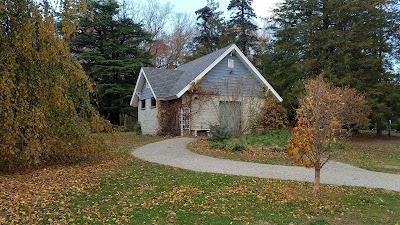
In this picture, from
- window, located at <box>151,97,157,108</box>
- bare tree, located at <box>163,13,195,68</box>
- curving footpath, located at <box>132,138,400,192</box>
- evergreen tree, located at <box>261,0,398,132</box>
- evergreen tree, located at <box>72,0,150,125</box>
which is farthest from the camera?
bare tree, located at <box>163,13,195,68</box>

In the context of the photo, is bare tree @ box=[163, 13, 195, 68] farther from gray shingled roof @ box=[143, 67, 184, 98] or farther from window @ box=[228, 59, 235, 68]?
window @ box=[228, 59, 235, 68]

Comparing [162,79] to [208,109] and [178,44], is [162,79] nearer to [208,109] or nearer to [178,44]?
[208,109]

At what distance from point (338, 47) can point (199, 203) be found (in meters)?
18.3

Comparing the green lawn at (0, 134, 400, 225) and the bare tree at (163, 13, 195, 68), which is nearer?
the green lawn at (0, 134, 400, 225)

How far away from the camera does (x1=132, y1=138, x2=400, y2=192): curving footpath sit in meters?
7.50

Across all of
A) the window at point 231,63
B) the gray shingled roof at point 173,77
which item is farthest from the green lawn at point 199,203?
the window at point 231,63

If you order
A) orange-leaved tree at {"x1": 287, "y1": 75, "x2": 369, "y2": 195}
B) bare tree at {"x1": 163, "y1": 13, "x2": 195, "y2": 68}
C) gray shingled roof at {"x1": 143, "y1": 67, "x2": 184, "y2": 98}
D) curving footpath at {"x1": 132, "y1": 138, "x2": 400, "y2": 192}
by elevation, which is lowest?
curving footpath at {"x1": 132, "y1": 138, "x2": 400, "y2": 192}

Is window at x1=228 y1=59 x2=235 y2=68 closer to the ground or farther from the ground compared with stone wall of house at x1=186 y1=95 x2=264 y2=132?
farther from the ground

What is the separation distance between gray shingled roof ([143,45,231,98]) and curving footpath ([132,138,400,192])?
7.27 metres

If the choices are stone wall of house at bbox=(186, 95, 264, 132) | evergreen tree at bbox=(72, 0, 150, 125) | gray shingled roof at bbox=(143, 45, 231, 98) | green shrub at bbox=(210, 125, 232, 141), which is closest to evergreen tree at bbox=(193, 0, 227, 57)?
evergreen tree at bbox=(72, 0, 150, 125)

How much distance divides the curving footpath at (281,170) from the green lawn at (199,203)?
28.0 inches

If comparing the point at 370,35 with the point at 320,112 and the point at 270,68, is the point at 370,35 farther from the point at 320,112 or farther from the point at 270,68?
the point at 320,112

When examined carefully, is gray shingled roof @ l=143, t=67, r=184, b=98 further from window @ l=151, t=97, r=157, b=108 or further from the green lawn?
the green lawn

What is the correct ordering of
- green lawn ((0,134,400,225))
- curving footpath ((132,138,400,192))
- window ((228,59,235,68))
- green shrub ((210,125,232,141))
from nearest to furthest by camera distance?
green lawn ((0,134,400,225)) < curving footpath ((132,138,400,192)) < green shrub ((210,125,232,141)) < window ((228,59,235,68))
